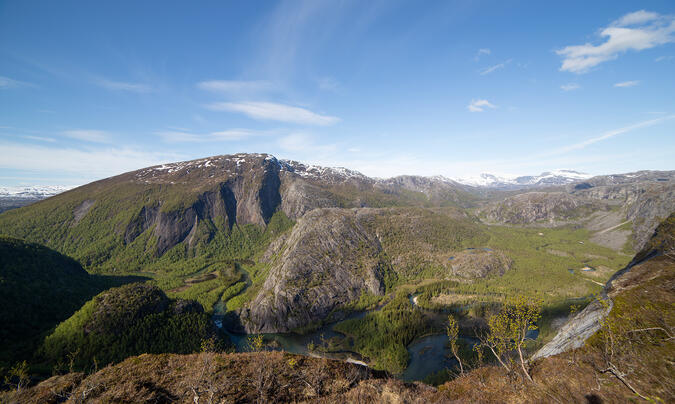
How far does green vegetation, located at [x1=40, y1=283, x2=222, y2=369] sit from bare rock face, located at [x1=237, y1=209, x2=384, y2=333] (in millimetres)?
26522

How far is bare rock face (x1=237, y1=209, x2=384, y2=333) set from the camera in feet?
351

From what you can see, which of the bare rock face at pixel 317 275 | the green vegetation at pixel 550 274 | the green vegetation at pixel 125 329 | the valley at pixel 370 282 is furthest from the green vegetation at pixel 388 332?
the green vegetation at pixel 125 329

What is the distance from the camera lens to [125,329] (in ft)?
240

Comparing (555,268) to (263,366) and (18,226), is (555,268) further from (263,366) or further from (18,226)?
(18,226)

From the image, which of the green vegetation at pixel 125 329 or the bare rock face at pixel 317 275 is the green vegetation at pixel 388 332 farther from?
the green vegetation at pixel 125 329

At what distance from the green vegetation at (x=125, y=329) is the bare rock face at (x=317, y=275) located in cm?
2652

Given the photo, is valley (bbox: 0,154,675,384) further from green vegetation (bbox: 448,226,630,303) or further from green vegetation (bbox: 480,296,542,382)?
green vegetation (bbox: 480,296,542,382)

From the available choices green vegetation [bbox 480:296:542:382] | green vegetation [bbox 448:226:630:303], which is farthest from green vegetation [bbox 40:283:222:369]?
green vegetation [bbox 448:226:630:303]

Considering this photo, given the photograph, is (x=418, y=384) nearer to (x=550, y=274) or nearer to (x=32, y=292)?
(x=32, y=292)

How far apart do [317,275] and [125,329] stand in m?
79.0

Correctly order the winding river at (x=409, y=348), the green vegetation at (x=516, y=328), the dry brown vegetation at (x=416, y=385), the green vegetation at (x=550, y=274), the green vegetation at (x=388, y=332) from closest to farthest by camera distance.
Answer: the dry brown vegetation at (x=416, y=385)
the green vegetation at (x=516, y=328)
the winding river at (x=409, y=348)
the green vegetation at (x=388, y=332)
the green vegetation at (x=550, y=274)

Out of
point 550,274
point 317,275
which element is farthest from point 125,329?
point 550,274

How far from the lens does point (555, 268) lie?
148 m

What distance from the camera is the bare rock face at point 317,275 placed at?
10694 cm
